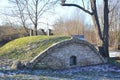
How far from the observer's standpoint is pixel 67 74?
48.5ft

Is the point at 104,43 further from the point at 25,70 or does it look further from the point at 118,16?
the point at 118,16

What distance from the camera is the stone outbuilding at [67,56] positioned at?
53.2 feet

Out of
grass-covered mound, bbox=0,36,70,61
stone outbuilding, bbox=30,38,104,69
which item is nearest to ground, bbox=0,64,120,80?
stone outbuilding, bbox=30,38,104,69

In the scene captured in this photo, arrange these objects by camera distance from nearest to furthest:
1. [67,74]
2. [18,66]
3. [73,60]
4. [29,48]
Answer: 1. [67,74]
2. [18,66]
3. [73,60]
4. [29,48]

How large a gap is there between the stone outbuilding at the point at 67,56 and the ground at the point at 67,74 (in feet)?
2.18

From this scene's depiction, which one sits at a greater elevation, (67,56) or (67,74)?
(67,56)

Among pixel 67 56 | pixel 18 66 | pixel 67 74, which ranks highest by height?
pixel 67 56

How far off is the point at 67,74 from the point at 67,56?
2.48 m

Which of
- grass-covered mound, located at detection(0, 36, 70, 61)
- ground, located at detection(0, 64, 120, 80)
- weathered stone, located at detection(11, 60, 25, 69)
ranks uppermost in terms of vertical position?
grass-covered mound, located at detection(0, 36, 70, 61)

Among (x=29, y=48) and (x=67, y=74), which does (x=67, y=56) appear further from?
(x=29, y=48)

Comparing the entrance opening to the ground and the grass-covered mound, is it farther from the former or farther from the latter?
the grass-covered mound

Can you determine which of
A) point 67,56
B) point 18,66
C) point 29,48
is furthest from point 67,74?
point 29,48

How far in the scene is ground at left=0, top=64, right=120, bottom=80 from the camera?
1318 cm

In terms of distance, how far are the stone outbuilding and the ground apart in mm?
665
